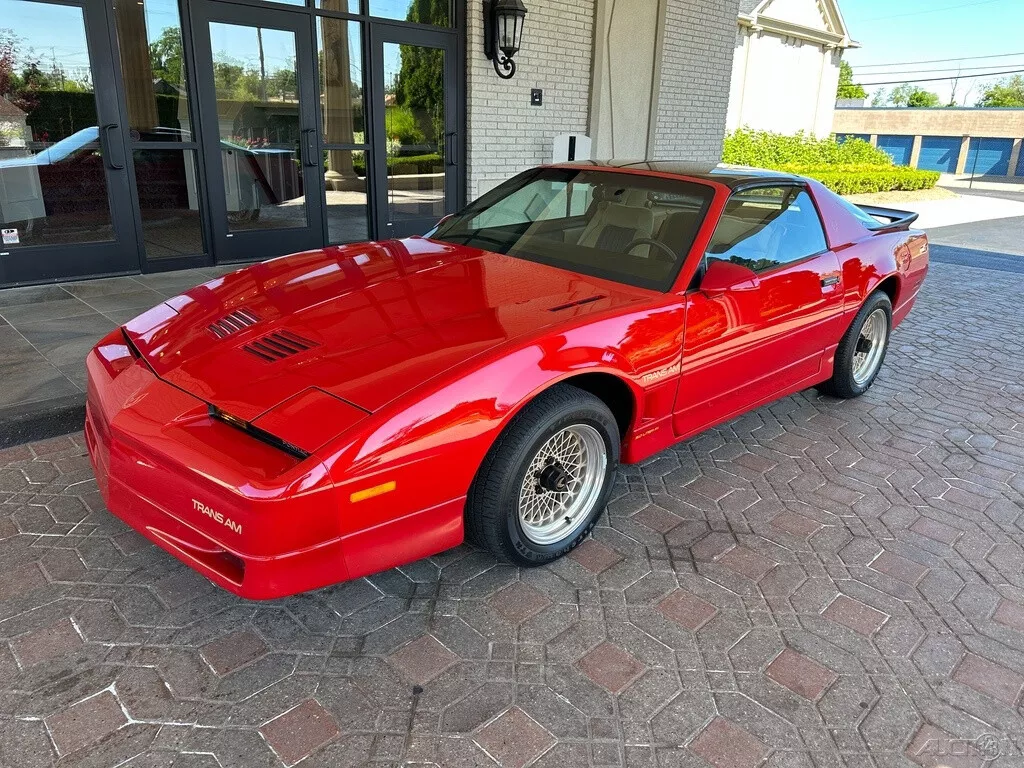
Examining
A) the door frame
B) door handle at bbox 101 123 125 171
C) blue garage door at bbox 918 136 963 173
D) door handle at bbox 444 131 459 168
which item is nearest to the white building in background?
blue garage door at bbox 918 136 963 173

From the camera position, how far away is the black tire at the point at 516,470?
253cm

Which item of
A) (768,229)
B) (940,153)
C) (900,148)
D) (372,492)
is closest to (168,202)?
(768,229)

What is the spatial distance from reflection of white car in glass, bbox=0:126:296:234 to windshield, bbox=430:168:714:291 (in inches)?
156

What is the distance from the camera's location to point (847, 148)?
22.0 metres

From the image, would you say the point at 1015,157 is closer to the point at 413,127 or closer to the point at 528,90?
the point at 528,90

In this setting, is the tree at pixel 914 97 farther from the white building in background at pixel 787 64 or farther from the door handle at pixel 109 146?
the door handle at pixel 109 146

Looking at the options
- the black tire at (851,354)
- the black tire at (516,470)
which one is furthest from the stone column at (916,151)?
the black tire at (516,470)

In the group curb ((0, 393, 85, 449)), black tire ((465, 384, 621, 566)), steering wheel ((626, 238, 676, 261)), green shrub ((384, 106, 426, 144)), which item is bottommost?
curb ((0, 393, 85, 449))

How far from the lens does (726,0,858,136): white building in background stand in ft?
79.7

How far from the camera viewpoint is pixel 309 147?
748 cm

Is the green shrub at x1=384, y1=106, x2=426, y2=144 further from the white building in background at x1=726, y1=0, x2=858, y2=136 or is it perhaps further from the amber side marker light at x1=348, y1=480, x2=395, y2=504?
the white building in background at x1=726, y1=0, x2=858, y2=136

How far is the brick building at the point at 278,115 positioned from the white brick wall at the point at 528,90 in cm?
2

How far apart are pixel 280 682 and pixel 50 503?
5.16 feet

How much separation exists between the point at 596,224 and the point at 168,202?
4.89 m
